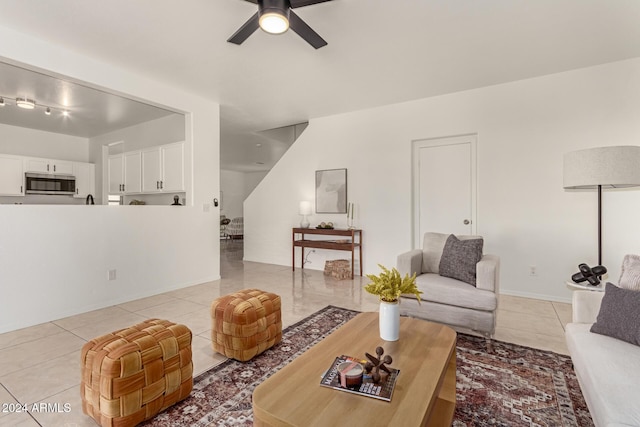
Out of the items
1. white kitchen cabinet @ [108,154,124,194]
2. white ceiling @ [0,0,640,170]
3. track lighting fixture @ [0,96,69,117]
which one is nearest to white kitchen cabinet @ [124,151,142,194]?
white kitchen cabinet @ [108,154,124,194]

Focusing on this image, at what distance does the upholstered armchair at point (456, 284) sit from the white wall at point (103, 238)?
10.0ft

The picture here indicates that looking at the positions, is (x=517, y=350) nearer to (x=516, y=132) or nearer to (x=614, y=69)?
(x=516, y=132)

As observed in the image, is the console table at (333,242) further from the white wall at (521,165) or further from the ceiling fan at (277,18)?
the ceiling fan at (277,18)

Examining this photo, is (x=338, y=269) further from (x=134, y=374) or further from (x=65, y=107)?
(x=65, y=107)

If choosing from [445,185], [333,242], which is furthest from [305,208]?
[445,185]

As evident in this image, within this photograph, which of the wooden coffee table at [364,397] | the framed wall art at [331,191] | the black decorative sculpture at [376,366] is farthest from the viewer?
the framed wall art at [331,191]

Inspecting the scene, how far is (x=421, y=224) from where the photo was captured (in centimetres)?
462

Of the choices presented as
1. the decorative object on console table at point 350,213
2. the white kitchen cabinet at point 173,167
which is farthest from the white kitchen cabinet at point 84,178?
the decorative object on console table at point 350,213

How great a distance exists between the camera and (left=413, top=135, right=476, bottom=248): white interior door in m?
4.24

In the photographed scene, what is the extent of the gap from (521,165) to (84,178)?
7700 mm

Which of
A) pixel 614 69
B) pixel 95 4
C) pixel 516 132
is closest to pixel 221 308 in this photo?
pixel 95 4

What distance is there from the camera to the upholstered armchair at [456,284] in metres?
2.45

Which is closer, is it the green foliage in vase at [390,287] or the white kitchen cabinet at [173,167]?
the green foliage in vase at [390,287]

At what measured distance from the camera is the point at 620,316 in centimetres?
158
